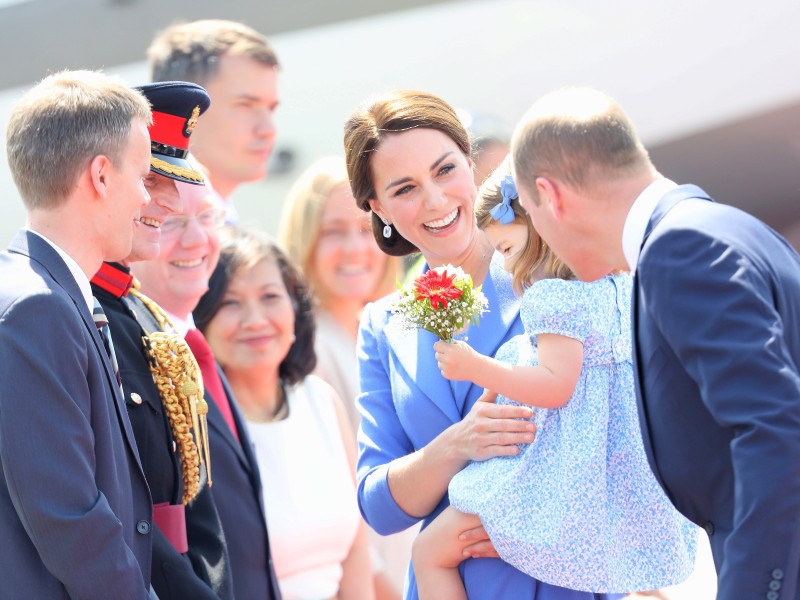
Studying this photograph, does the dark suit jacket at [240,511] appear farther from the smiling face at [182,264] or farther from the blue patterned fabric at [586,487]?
the blue patterned fabric at [586,487]

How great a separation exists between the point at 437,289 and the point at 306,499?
149 cm

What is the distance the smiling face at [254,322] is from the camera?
4055mm

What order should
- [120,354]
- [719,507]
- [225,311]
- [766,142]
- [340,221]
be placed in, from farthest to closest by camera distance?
[766,142]
[340,221]
[225,311]
[120,354]
[719,507]

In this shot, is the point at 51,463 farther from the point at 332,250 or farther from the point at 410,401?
the point at 332,250

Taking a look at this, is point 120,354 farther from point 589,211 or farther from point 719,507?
point 719,507

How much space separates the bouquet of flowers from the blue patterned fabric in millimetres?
130

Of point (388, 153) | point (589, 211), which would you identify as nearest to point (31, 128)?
point (388, 153)

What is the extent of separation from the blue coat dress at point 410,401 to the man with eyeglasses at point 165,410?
44 centimetres

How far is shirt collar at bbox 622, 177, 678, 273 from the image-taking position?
6.93 feet

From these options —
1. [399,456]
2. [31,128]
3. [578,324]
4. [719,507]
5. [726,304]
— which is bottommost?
[399,456]

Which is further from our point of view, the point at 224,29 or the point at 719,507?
the point at 224,29

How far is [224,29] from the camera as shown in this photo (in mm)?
4941

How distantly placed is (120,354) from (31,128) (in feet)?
2.21

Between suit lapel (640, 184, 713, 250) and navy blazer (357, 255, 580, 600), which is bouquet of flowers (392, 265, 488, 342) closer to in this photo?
navy blazer (357, 255, 580, 600)
